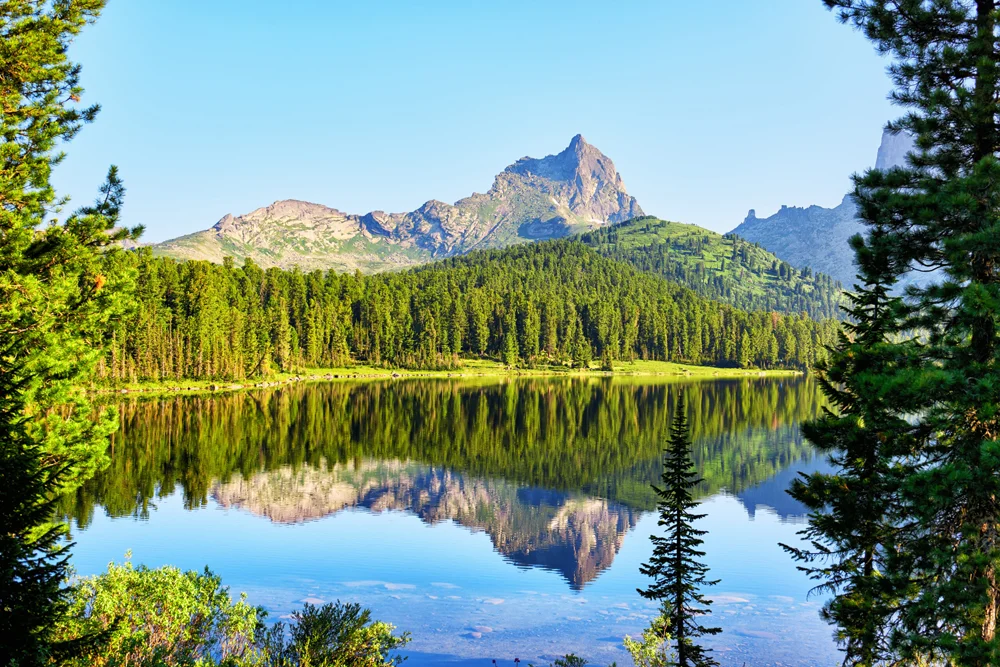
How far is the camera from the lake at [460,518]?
96.5ft

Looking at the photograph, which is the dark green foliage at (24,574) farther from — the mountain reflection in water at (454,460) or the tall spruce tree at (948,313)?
the mountain reflection in water at (454,460)

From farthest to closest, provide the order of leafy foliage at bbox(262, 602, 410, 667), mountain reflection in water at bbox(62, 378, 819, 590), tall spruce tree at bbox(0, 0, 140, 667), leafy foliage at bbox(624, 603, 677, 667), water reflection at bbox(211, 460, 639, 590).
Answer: mountain reflection in water at bbox(62, 378, 819, 590), water reflection at bbox(211, 460, 639, 590), tall spruce tree at bbox(0, 0, 140, 667), leafy foliage at bbox(624, 603, 677, 667), leafy foliage at bbox(262, 602, 410, 667)

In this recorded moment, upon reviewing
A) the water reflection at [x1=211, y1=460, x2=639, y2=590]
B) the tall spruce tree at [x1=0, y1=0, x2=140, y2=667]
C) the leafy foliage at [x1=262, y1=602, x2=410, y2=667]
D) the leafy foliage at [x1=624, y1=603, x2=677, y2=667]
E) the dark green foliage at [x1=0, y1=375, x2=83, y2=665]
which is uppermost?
the tall spruce tree at [x1=0, y1=0, x2=140, y2=667]

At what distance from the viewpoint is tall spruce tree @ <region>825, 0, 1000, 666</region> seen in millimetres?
12016

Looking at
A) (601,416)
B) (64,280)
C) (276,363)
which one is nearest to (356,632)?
(64,280)

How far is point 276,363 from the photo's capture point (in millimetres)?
156250

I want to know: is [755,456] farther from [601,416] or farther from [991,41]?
[991,41]

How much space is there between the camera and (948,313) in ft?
47.3

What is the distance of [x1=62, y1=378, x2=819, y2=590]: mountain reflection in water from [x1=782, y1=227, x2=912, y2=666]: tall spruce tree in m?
18.2

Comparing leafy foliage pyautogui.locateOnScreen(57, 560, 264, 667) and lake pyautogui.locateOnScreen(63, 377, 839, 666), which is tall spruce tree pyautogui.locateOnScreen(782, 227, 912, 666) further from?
leafy foliage pyautogui.locateOnScreen(57, 560, 264, 667)

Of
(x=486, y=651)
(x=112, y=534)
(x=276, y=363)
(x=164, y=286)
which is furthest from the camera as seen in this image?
(x=276, y=363)

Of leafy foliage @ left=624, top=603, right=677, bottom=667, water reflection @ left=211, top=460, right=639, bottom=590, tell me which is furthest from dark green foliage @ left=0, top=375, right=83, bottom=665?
water reflection @ left=211, top=460, right=639, bottom=590

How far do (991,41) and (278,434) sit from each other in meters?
75.8

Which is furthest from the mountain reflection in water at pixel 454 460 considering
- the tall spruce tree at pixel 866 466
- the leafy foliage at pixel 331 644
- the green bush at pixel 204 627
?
the green bush at pixel 204 627
